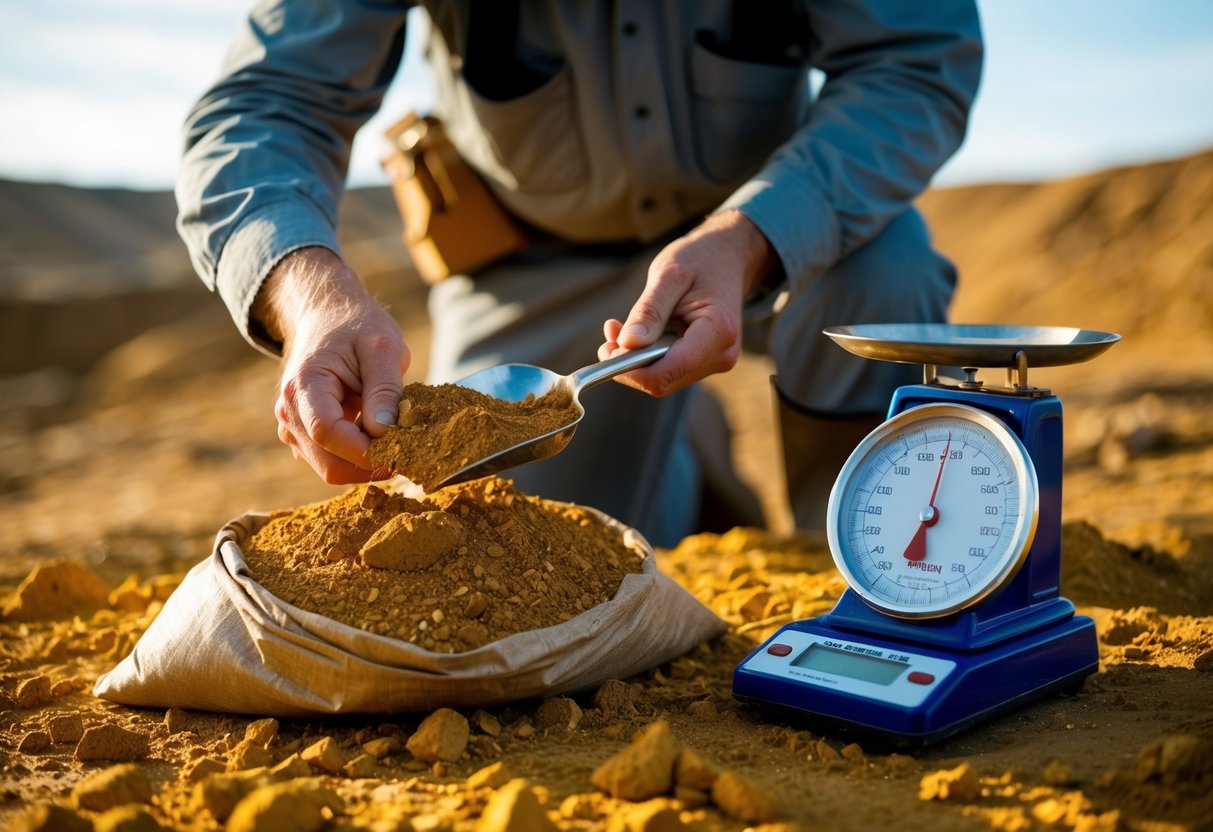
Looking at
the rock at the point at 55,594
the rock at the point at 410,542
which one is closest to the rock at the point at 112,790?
the rock at the point at 410,542

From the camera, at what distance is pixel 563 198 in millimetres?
3059

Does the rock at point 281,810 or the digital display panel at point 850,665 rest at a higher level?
the digital display panel at point 850,665

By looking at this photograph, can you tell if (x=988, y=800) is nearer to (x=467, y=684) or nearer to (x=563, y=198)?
(x=467, y=684)

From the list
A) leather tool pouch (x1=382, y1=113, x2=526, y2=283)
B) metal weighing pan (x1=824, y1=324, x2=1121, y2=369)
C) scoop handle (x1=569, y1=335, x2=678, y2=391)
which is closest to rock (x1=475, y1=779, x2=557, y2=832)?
scoop handle (x1=569, y1=335, x2=678, y2=391)

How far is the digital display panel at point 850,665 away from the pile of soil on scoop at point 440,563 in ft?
1.13

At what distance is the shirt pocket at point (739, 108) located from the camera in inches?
111

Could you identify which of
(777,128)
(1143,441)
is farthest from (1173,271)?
(777,128)

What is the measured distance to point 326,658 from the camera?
1.57m

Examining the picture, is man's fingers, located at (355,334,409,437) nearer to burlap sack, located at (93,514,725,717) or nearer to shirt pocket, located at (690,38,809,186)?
burlap sack, located at (93,514,725,717)

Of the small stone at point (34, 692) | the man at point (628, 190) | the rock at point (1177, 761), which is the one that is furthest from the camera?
the man at point (628, 190)

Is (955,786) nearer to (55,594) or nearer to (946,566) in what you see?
(946,566)

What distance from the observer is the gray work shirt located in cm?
236

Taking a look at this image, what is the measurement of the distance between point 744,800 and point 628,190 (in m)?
2.00

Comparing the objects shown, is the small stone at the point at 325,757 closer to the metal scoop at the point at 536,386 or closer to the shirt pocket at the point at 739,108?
the metal scoop at the point at 536,386
